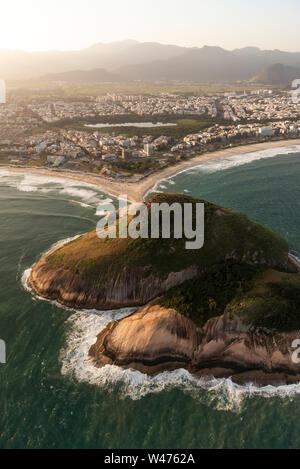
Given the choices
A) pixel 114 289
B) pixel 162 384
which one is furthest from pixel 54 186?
pixel 162 384

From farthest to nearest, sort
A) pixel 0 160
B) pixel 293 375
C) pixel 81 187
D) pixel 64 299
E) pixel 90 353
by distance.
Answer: pixel 0 160 < pixel 81 187 < pixel 64 299 < pixel 90 353 < pixel 293 375

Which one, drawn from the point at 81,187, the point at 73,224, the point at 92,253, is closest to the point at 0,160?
the point at 81,187

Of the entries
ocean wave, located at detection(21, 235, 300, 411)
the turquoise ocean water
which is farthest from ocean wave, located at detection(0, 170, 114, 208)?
ocean wave, located at detection(21, 235, 300, 411)

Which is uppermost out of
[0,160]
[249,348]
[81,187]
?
[0,160]

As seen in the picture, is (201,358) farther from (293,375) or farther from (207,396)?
(293,375)

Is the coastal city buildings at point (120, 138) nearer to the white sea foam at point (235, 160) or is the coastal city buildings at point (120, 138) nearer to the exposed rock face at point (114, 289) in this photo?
the white sea foam at point (235, 160)

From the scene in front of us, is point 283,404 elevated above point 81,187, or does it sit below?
below

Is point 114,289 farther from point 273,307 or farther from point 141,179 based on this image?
point 141,179
